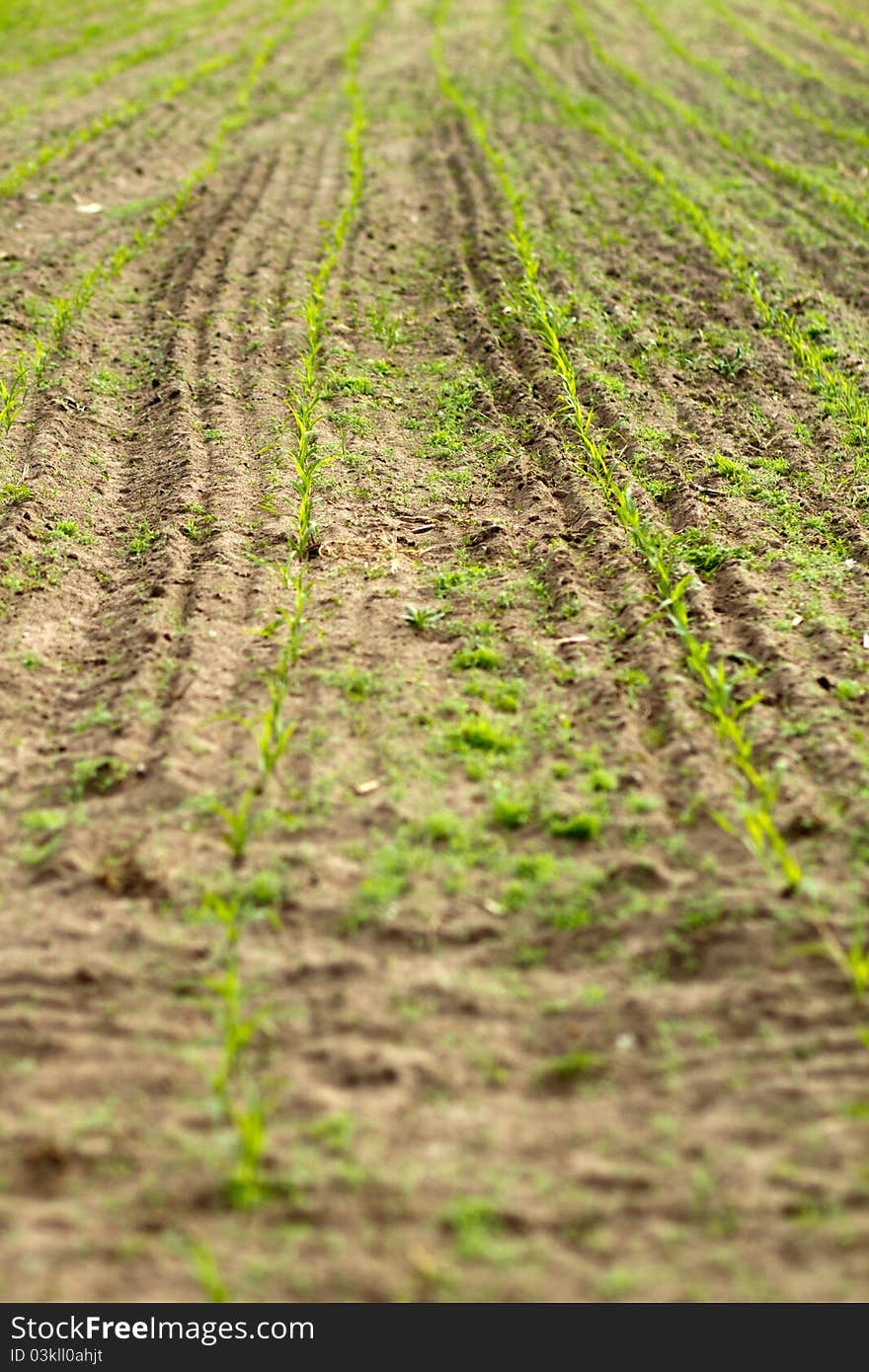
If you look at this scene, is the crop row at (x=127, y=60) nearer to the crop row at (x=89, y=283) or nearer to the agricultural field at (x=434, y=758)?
the crop row at (x=89, y=283)

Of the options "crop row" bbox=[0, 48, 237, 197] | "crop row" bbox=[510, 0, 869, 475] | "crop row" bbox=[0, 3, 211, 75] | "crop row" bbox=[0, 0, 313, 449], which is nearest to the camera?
"crop row" bbox=[510, 0, 869, 475]

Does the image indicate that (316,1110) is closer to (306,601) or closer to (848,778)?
(848,778)

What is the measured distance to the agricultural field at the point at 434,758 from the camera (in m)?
2.51

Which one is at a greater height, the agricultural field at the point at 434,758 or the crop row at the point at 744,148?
the crop row at the point at 744,148

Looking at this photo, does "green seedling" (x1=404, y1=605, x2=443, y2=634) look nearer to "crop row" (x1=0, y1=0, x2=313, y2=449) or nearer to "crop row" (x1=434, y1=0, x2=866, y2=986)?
"crop row" (x1=434, y1=0, x2=866, y2=986)

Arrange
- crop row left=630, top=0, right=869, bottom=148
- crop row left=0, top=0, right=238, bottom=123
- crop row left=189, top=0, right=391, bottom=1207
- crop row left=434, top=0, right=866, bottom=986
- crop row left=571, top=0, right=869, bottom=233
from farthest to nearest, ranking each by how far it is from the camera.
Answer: crop row left=0, top=0, right=238, bottom=123
crop row left=630, top=0, right=869, bottom=148
crop row left=571, top=0, right=869, bottom=233
crop row left=434, top=0, right=866, bottom=986
crop row left=189, top=0, right=391, bottom=1207

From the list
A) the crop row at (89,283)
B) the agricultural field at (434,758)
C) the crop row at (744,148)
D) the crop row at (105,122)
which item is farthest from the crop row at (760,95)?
the crop row at (105,122)

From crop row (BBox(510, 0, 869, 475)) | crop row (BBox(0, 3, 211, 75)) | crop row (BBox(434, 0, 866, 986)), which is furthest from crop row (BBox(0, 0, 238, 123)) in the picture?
crop row (BBox(434, 0, 866, 986))

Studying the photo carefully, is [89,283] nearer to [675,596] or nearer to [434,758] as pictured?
[675,596]

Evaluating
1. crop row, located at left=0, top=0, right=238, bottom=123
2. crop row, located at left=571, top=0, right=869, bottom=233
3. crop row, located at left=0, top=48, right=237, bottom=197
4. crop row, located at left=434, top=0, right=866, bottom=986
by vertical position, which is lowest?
crop row, located at left=434, top=0, right=866, bottom=986

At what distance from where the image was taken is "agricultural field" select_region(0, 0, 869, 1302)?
2512mm
